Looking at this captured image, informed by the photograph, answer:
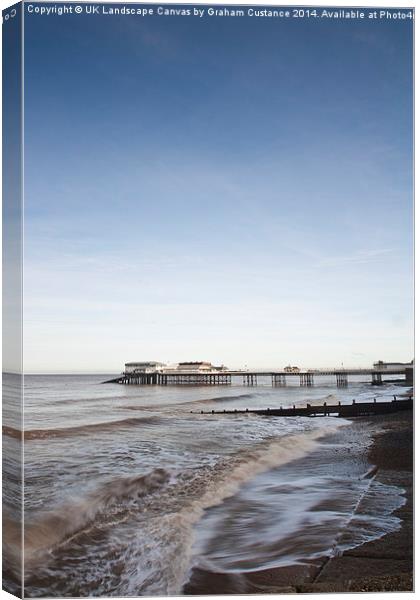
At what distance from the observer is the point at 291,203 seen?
427 cm

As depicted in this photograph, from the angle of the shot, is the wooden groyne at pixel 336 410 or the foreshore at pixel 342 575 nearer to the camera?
the foreshore at pixel 342 575

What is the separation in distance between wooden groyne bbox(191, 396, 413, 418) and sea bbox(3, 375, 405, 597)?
0.15 feet

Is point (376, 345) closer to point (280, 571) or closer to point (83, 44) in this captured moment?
point (280, 571)

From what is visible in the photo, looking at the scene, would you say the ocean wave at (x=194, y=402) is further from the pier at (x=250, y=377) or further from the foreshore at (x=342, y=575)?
the foreshore at (x=342, y=575)

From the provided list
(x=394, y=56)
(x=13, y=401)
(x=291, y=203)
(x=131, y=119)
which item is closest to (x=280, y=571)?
(x=13, y=401)

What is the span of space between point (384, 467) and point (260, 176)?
6.76 ft

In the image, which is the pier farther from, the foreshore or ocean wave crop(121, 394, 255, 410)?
the foreshore

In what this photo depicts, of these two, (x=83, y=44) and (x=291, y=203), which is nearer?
(x=83, y=44)

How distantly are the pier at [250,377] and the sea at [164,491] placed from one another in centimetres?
5

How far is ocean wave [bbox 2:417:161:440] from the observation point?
3.85 metres

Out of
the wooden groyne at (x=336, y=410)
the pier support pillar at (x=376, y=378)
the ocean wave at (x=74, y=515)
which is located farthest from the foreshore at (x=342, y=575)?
the pier support pillar at (x=376, y=378)

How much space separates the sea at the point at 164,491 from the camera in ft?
12.7

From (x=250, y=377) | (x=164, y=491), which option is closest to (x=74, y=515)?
(x=164, y=491)

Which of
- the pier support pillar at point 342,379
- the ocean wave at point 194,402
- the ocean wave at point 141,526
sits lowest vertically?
the ocean wave at point 141,526
